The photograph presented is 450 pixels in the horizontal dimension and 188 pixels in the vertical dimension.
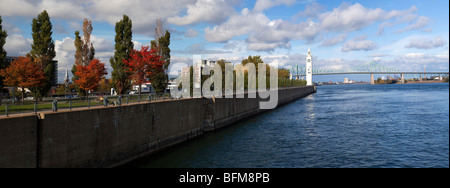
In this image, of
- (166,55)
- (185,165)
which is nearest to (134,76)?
(166,55)

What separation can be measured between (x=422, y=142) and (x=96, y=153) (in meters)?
27.4

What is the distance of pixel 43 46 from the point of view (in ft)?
108

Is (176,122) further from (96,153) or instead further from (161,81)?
(161,81)

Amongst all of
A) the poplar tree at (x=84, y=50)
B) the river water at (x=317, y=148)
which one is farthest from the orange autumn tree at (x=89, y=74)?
the river water at (x=317, y=148)

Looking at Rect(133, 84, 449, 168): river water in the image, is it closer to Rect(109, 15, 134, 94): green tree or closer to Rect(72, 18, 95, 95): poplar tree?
Rect(109, 15, 134, 94): green tree

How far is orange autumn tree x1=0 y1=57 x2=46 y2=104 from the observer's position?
29.9m

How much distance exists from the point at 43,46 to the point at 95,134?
20941 mm

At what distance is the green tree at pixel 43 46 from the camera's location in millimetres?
32656

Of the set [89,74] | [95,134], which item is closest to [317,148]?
[95,134]

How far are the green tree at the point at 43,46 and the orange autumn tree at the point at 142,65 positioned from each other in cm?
900

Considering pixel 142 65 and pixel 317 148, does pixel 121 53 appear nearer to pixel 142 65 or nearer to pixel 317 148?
pixel 142 65
